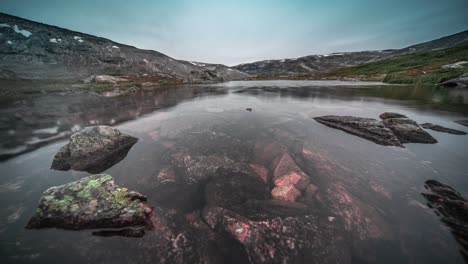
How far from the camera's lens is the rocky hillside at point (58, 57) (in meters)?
86.4

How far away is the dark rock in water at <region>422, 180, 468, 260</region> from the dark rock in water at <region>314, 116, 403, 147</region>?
11.2ft

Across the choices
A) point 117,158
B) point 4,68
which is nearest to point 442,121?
point 117,158

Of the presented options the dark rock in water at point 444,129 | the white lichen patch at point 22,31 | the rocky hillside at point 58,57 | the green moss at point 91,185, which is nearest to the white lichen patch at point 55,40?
the rocky hillside at point 58,57

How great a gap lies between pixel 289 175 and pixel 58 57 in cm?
16147

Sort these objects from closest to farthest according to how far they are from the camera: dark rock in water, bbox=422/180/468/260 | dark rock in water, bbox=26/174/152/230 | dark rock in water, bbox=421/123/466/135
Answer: dark rock in water, bbox=422/180/468/260, dark rock in water, bbox=26/174/152/230, dark rock in water, bbox=421/123/466/135

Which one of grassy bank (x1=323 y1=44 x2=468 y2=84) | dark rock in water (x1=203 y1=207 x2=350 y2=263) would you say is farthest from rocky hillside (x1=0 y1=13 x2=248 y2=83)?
dark rock in water (x1=203 y1=207 x2=350 y2=263)

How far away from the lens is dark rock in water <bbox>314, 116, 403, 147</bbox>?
314 inches

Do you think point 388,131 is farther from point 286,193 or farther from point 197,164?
point 197,164

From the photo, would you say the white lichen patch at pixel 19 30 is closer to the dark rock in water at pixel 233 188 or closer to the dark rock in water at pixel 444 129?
the dark rock in water at pixel 233 188

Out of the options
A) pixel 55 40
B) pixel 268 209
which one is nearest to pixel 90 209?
pixel 268 209

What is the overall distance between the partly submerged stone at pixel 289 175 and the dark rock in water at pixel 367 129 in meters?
5.44

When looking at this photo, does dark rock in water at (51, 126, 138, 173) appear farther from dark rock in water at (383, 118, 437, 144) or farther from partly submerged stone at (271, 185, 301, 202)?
dark rock in water at (383, 118, 437, 144)

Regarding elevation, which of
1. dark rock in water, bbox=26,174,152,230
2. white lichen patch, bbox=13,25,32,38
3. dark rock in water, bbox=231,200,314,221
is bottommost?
dark rock in water, bbox=231,200,314,221

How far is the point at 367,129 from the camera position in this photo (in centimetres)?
897
